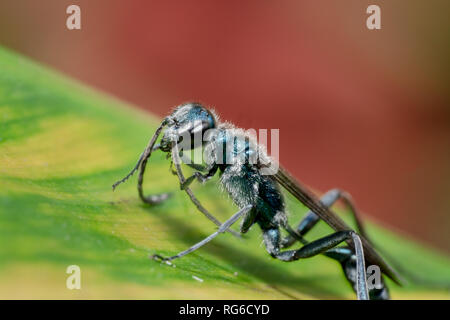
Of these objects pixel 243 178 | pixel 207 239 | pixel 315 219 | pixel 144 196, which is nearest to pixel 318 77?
pixel 315 219

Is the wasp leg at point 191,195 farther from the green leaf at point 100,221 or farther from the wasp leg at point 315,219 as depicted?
the wasp leg at point 315,219

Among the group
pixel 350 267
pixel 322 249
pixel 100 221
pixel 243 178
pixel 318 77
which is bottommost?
pixel 350 267

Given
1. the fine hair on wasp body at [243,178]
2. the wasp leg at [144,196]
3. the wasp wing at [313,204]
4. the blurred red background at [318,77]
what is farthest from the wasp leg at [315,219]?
the blurred red background at [318,77]

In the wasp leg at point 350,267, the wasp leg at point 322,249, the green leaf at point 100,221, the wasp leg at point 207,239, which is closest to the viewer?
A: the green leaf at point 100,221

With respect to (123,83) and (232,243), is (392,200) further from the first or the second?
(232,243)

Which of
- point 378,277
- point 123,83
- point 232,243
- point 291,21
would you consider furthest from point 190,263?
point 291,21

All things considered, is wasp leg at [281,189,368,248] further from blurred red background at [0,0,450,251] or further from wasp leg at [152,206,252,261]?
blurred red background at [0,0,450,251]

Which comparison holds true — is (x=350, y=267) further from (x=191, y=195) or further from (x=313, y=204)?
(x=191, y=195)

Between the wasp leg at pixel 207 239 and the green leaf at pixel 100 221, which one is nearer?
the green leaf at pixel 100 221
